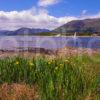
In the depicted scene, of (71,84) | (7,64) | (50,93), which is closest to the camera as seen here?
(50,93)

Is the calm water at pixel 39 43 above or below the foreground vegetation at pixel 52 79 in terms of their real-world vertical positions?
below

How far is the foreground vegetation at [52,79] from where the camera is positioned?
375 inches

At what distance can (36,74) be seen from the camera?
39.3 feet

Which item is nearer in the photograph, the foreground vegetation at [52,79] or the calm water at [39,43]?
the foreground vegetation at [52,79]

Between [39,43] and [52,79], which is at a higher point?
[52,79]

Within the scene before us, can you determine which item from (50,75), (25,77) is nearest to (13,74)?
(25,77)

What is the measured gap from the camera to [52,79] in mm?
10859

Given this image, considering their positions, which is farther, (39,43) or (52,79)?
(39,43)

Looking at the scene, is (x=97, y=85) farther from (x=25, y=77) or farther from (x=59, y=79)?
(x=25, y=77)

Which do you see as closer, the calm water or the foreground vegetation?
the foreground vegetation

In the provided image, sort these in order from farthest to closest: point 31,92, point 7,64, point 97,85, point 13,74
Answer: point 7,64
point 13,74
point 97,85
point 31,92

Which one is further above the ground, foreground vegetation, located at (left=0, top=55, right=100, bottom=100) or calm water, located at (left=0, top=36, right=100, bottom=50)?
foreground vegetation, located at (left=0, top=55, right=100, bottom=100)

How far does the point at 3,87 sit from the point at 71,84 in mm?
1826

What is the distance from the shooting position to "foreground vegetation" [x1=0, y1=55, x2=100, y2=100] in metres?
9.52
